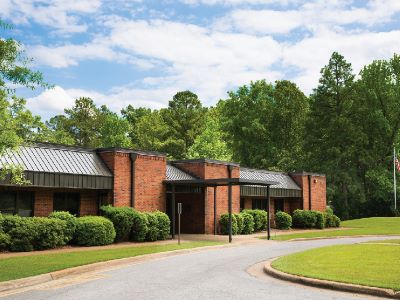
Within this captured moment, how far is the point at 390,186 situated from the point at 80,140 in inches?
1943

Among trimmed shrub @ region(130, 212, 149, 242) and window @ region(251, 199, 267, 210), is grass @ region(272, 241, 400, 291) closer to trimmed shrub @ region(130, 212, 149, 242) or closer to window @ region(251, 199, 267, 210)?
trimmed shrub @ region(130, 212, 149, 242)

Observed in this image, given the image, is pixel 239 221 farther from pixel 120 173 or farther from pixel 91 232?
pixel 91 232

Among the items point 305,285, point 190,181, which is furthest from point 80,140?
point 305,285

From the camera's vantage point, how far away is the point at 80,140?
271 feet

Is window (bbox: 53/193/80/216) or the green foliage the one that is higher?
the green foliage

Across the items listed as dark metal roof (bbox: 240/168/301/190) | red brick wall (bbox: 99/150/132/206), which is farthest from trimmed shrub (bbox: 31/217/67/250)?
dark metal roof (bbox: 240/168/301/190)

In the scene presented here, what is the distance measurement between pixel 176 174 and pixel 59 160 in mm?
8743

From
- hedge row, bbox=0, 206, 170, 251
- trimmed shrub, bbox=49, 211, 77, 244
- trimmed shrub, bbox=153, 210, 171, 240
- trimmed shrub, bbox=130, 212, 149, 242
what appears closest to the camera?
hedge row, bbox=0, 206, 170, 251

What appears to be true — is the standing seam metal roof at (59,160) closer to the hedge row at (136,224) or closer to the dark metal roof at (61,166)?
the dark metal roof at (61,166)

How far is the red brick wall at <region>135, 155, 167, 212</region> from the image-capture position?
85.5 feet

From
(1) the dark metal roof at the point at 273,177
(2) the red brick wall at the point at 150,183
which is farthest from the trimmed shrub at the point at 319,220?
(2) the red brick wall at the point at 150,183

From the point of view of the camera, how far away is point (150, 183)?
26828 mm

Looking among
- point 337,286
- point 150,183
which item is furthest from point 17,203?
point 337,286

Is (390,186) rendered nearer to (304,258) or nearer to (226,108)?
(226,108)
